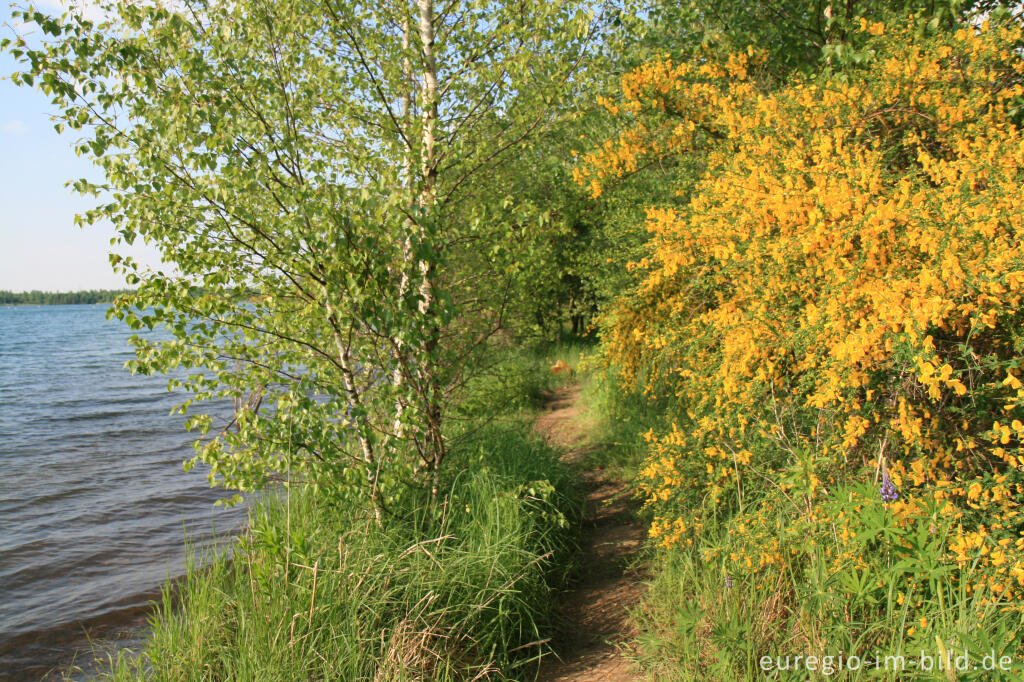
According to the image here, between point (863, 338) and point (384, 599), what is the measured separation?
254cm

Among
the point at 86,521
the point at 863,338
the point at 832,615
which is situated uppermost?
the point at 863,338

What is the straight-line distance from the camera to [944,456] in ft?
9.91

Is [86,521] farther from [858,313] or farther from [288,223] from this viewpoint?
[858,313]

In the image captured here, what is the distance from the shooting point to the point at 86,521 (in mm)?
7383

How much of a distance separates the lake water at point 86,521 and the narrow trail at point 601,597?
2573mm

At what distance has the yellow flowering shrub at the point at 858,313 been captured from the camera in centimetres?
272

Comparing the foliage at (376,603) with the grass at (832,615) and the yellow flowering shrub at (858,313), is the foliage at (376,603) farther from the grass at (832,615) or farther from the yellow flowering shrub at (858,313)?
the yellow flowering shrub at (858,313)

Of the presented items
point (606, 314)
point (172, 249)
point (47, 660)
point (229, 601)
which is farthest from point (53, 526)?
point (606, 314)

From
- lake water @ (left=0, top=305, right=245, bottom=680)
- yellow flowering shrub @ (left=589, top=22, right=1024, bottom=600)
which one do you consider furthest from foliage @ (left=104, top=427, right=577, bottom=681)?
lake water @ (left=0, top=305, right=245, bottom=680)

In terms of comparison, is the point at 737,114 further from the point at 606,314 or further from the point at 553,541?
the point at 553,541

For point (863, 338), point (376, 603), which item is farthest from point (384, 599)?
point (863, 338)

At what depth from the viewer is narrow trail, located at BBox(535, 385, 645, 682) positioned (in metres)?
3.61

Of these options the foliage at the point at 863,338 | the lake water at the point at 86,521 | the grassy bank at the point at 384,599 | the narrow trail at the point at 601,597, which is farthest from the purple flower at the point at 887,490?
the lake water at the point at 86,521

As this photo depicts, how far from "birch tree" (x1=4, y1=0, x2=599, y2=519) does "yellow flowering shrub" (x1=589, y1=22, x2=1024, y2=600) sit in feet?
4.47
